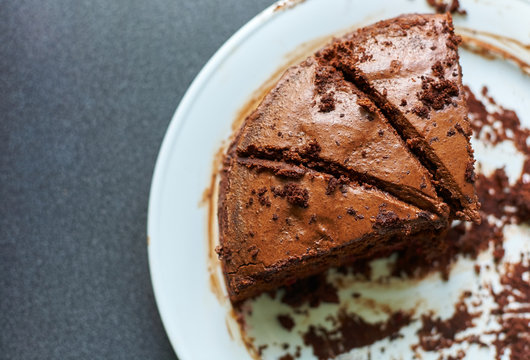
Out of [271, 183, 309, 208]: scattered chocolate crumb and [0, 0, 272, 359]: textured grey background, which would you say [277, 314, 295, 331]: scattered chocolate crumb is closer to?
[0, 0, 272, 359]: textured grey background

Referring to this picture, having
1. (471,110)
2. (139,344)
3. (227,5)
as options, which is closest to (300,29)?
(227,5)

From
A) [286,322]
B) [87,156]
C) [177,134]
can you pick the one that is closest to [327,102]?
[177,134]

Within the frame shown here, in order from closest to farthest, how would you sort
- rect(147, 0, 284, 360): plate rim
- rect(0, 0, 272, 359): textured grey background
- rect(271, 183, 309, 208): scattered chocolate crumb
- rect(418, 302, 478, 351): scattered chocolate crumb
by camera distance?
rect(271, 183, 309, 208): scattered chocolate crumb
rect(147, 0, 284, 360): plate rim
rect(418, 302, 478, 351): scattered chocolate crumb
rect(0, 0, 272, 359): textured grey background

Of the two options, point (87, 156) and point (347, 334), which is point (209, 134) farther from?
point (347, 334)

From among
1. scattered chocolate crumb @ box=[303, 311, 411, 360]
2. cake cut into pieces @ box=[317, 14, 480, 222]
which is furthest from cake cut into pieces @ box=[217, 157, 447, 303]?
scattered chocolate crumb @ box=[303, 311, 411, 360]

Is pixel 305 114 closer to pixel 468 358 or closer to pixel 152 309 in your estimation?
pixel 152 309

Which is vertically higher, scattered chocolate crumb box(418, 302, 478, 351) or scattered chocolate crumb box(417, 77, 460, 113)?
scattered chocolate crumb box(417, 77, 460, 113)

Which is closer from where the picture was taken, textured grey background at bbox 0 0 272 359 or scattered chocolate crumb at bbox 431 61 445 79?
scattered chocolate crumb at bbox 431 61 445 79
